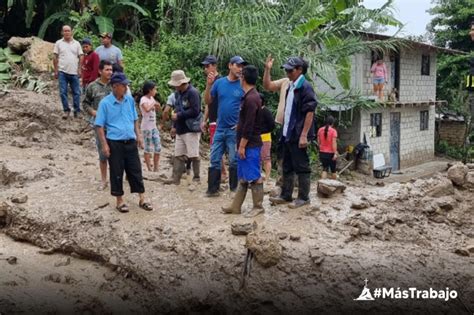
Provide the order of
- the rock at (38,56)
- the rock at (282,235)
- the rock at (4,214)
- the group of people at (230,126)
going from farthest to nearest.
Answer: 1. the rock at (38,56)
2. the rock at (4,214)
3. the group of people at (230,126)
4. the rock at (282,235)

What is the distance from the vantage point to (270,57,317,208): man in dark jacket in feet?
19.3

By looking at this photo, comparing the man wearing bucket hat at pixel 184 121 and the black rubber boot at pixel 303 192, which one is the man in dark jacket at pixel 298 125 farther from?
the man wearing bucket hat at pixel 184 121

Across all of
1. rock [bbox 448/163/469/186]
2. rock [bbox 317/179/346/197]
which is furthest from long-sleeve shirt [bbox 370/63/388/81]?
rock [bbox 317/179/346/197]

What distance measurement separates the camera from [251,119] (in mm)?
5785

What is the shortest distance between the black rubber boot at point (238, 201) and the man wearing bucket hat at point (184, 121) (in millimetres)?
1388

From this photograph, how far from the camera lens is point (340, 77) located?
16.4 metres

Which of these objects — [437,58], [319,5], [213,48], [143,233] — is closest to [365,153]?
[319,5]

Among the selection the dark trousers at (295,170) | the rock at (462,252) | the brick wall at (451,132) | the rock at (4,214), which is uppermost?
the dark trousers at (295,170)

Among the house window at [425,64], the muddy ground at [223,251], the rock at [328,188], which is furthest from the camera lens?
the house window at [425,64]

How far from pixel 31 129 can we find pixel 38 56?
3494 millimetres

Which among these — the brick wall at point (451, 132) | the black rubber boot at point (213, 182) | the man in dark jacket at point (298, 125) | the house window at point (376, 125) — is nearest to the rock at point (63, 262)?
the black rubber boot at point (213, 182)

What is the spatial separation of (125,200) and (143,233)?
1078 mm

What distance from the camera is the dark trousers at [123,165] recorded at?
6023 millimetres

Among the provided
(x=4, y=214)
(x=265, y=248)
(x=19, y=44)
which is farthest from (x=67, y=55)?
(x=265, y=248)
